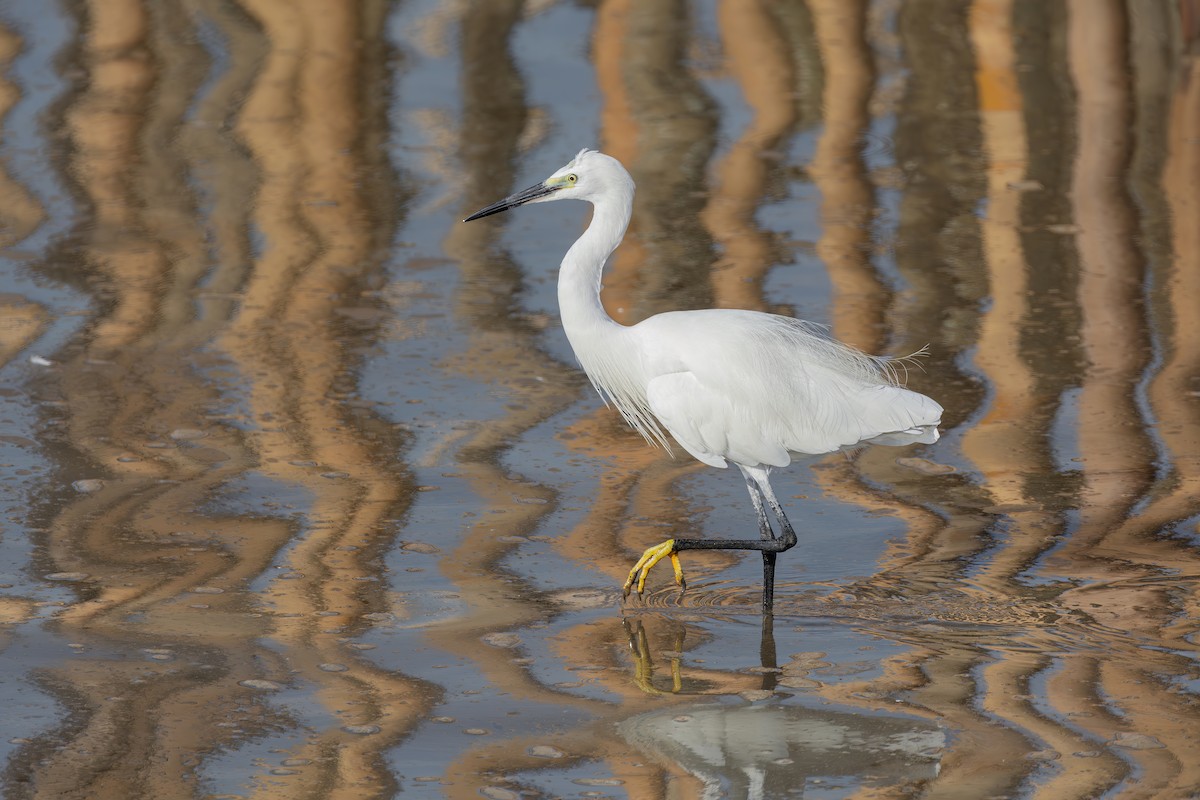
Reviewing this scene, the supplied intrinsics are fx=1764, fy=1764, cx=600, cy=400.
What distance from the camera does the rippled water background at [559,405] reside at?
457cm

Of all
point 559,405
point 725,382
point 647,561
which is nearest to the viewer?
point 647,561

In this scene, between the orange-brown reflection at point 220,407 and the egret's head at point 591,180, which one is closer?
the orange-brown reflection at point 220,407

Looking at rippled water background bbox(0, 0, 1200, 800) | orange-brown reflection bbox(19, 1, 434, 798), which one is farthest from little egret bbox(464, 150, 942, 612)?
orange-brown reflection bbox(19, 1, 434, 798)

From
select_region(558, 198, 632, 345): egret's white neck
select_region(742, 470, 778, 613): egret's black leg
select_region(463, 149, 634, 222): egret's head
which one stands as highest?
select_region(463, 149, 634, 222): egret's head

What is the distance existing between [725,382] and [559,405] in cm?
176

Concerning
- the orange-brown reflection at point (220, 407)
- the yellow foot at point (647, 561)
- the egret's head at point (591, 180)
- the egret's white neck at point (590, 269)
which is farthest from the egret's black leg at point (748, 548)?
the egret's head at point (591, 180)

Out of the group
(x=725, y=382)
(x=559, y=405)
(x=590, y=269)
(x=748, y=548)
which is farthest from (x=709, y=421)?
(x=559, y=405)

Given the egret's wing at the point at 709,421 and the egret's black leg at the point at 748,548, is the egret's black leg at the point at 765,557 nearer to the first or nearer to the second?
the egret's black leg at the point at 748,548

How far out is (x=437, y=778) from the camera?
429 cm

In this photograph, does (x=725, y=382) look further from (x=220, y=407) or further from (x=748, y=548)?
(x=220, y=407)

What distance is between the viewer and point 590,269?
5.58 meters

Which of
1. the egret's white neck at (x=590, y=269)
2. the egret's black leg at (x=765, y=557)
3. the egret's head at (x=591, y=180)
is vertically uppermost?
the egret's head at (x=591, y=180)

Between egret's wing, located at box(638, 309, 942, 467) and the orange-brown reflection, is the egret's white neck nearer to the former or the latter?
egret's wing, located at box(638, 309, 942, 467)

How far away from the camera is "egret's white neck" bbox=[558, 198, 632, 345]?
5547mm
